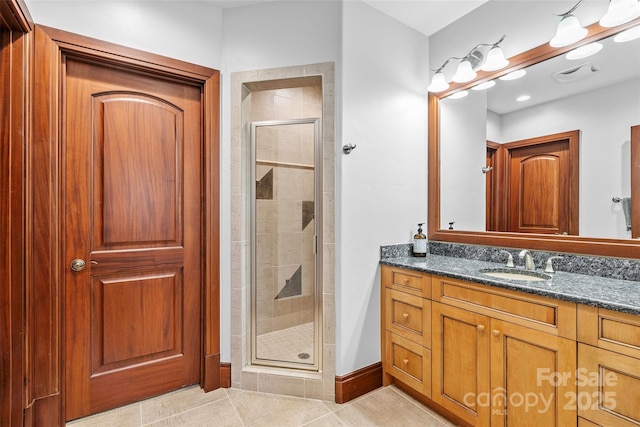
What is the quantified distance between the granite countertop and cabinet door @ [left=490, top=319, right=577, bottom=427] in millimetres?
184

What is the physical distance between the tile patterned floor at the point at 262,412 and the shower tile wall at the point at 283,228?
48 centimetres

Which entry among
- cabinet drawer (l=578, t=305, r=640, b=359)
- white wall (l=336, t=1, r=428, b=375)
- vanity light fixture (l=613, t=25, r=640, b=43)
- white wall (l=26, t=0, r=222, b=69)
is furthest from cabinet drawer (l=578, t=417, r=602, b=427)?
white wall (l=26, t=0, r=222, b=69)

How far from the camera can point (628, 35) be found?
59.4 inches

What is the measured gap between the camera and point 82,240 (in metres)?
1.76

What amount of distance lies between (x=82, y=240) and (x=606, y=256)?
2867 mm

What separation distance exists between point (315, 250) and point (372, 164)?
0.71 metres

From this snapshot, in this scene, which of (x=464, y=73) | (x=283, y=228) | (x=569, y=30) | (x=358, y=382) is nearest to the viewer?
(x=569, y=30)

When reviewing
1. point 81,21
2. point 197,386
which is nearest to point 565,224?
point 197,386

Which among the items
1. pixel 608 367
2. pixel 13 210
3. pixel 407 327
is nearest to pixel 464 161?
pixel 407 327

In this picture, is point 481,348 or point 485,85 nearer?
point 481,348

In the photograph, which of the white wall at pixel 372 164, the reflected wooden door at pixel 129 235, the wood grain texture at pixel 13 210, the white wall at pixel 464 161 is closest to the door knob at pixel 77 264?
the reflected wooden door at pixel 129 235

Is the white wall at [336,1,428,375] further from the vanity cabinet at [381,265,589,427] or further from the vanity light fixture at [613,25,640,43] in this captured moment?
the vanity light fixture at [613,25,640,43]

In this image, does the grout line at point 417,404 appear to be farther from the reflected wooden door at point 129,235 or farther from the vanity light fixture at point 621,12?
the vanity light fixture at point 621,12

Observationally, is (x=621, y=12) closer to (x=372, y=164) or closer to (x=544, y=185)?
(x=544, y=185)
